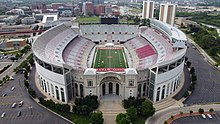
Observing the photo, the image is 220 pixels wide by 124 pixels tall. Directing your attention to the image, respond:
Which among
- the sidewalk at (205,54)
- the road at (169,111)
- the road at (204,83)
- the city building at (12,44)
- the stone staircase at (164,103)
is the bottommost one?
the road at (169,111)

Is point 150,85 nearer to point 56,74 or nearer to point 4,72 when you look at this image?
point 56,74

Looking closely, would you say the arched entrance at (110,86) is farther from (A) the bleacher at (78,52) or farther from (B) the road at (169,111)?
(A) the bleacher at (78,52)

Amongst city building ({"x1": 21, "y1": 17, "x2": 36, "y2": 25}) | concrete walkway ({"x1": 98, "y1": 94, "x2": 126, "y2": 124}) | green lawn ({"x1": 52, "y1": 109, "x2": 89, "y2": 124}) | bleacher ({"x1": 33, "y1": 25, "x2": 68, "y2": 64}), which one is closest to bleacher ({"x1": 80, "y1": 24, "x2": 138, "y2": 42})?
bleacher ({"x1": 33, "y1": 25, "x2": 68, "y2": 64})

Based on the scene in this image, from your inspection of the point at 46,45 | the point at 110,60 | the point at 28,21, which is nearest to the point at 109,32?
the point at 110,60

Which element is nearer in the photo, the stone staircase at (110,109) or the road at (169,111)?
the road at (169,111)

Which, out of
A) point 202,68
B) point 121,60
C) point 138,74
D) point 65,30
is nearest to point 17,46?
point 65,30

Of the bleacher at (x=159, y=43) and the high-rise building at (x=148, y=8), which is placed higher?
the high-rise building at (x=148, y=8)

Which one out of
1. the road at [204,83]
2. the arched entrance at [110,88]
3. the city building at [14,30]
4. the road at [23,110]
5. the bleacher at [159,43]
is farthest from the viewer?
the city building at [14,30]

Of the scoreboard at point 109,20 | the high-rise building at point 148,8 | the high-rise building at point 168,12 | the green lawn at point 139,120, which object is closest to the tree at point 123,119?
the green lawn at point 139,120
